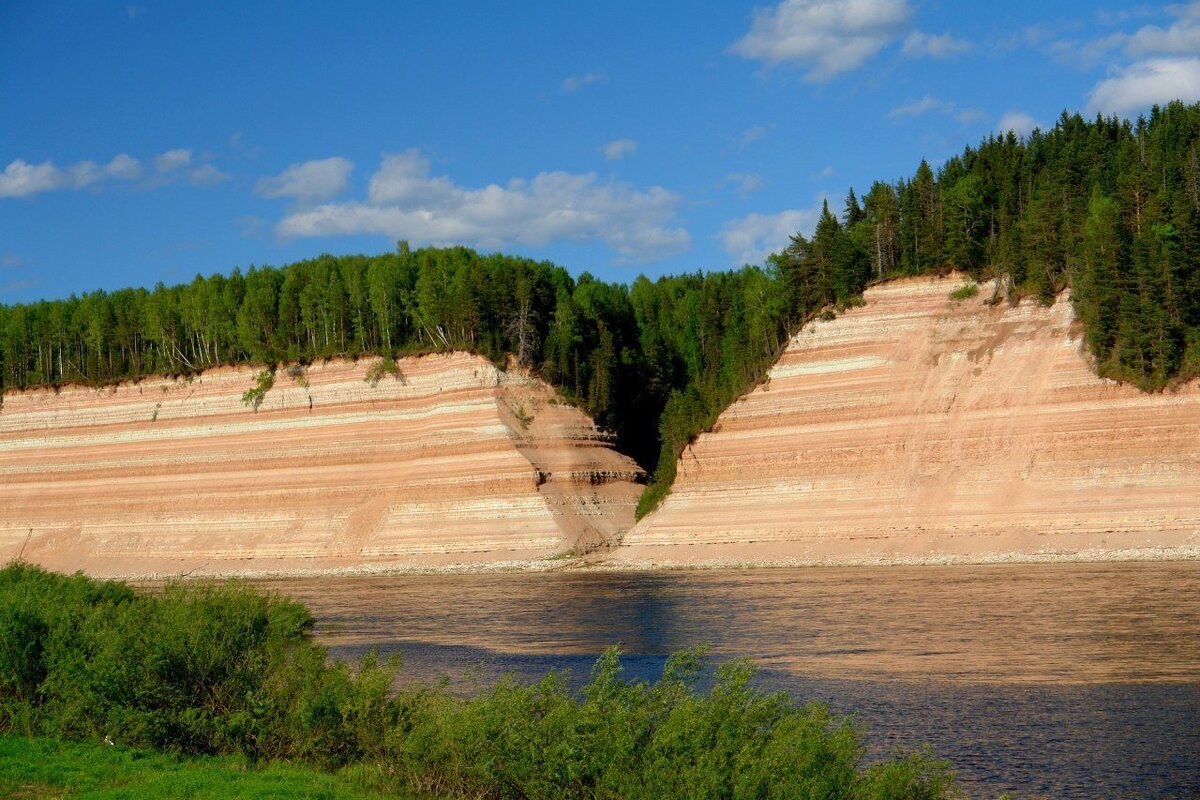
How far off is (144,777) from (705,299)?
75.6 meters

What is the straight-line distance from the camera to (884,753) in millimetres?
18500

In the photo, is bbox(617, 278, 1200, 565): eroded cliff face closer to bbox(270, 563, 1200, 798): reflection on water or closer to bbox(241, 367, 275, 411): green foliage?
bbox(270, 563, 1200, 798): reflection on water

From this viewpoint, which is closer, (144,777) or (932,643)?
(144,777)

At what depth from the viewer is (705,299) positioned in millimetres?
89812

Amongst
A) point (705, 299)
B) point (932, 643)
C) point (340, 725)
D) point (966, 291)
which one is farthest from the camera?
point (705, 299)

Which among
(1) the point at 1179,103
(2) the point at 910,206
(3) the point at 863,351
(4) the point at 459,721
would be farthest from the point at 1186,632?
(1) the point at 1179,103

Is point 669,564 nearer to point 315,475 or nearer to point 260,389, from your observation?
point 315,475

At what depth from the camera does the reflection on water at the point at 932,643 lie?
19.1 metres

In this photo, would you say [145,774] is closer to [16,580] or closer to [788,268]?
[16,580]

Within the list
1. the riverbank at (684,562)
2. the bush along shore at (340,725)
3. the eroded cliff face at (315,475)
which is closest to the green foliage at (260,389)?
the eroded cliff face at (315,475)

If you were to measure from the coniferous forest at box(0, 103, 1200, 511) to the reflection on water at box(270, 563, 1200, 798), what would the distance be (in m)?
16.1

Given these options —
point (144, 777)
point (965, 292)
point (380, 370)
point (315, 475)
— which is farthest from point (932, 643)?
point (315, 475)

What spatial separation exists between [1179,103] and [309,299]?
58.8 meters

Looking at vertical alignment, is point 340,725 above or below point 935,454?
above
